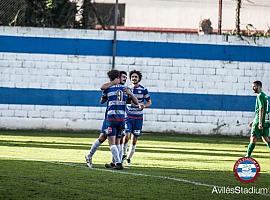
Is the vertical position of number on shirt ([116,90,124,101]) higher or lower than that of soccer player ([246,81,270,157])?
higher

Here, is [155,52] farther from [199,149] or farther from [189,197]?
[189,197]

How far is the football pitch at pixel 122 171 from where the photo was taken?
12.2 m

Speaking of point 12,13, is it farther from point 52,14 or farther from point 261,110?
point 261,110

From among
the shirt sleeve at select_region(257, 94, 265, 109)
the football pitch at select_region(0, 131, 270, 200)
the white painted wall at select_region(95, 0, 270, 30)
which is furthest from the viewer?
the white painted wall at select_region(95, 0, 270, 30)

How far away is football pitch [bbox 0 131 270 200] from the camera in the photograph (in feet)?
39.9

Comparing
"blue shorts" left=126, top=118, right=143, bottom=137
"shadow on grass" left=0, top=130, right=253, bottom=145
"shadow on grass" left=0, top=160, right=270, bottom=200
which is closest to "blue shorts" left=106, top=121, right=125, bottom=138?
"shadow on grass" left=0, top=160, right=270, bottom=200

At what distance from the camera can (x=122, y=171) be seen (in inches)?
618

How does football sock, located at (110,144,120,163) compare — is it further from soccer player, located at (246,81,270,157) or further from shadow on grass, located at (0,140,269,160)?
shadow on grass, located at (0,140,269,160)

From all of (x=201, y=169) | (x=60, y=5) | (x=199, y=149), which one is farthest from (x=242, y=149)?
(x=60, y=5)

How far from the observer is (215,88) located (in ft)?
97.1

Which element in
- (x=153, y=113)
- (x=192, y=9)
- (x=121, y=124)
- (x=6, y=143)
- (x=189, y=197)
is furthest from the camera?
(x=192, y=9)

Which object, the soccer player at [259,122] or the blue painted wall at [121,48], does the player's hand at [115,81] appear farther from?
the blue painted wall at [121,48]

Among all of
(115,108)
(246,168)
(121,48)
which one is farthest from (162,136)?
(246,168)

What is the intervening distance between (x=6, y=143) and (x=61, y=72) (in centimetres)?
699
